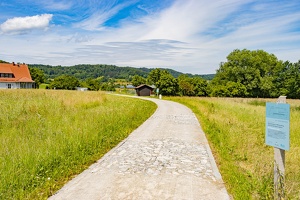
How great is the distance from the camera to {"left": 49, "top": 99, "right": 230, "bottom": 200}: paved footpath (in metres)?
4.14

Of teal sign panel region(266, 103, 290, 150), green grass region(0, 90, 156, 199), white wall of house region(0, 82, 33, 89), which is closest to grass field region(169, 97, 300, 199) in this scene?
teal sign panel region(266, 103, 290, 150)

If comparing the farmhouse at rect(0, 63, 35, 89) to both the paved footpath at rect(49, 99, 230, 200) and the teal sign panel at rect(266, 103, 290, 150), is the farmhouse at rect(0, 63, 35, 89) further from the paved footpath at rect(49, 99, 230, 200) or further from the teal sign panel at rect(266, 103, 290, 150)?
the teal sign panel at rect(266, 103, 290, 150)

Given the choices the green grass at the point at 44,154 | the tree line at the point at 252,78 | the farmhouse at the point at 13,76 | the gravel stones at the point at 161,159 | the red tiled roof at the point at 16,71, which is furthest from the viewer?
the tree line at the point at 252,78

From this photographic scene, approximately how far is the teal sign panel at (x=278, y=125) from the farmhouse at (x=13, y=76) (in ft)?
200

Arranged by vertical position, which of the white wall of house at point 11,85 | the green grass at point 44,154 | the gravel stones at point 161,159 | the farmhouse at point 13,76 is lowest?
the gravel stones at point 161,159

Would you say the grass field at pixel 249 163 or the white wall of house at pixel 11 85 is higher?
the white wall of house at pixel 11 85

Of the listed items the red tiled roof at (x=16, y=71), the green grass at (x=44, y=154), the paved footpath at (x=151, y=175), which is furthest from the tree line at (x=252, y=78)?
the paved footpath at (x=151, y=175)

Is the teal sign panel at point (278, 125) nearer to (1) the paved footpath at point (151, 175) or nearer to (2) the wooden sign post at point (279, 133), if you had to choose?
(2) the wooden sign post at point (279, 133)

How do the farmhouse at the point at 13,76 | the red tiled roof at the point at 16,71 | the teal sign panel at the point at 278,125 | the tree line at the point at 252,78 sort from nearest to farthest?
1. the teal sign panel at the point at 278,125
2. the farmhouse at the point at 13,76
3. the red tiled roof at the point at 16,71
4. the tree line at the point at 252,78

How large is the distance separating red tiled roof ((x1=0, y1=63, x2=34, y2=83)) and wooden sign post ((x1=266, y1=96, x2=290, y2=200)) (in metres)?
61.5

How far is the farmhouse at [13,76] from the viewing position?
54.3 metres

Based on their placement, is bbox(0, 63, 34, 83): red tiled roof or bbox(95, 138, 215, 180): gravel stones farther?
bbox(0, 63, 34, 83): red tiled roof

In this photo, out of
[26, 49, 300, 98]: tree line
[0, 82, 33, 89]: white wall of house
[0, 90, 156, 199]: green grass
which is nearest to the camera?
[0, 90, 156, 199]: green grass

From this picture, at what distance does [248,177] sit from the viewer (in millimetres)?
5020
